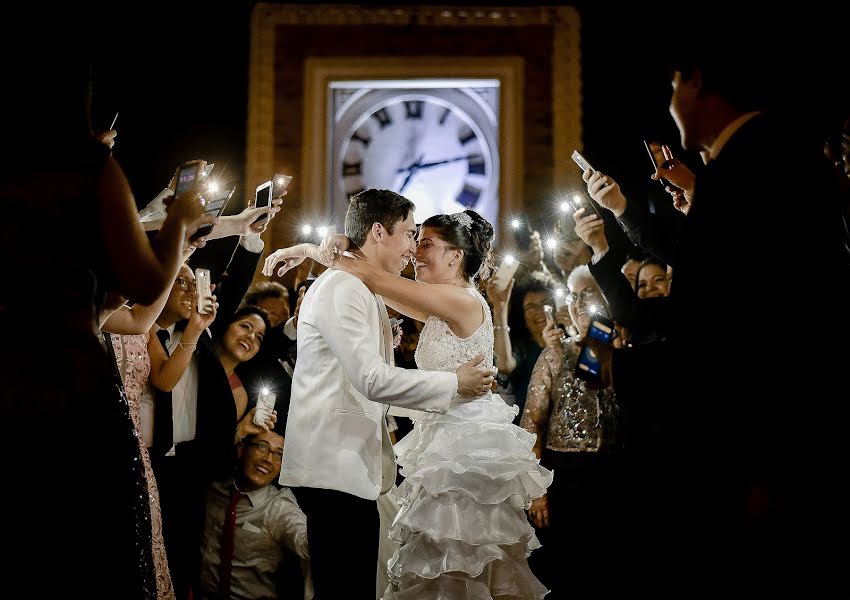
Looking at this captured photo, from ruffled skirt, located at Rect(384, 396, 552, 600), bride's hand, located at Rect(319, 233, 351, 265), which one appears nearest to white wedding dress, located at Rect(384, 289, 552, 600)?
ruffled skirt, located at Rect(384, 396, 552, 600)

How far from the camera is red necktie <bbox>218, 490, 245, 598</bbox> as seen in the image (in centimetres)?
354

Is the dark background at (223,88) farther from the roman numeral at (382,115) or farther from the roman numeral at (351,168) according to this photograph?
the roman numeral at (382,115)

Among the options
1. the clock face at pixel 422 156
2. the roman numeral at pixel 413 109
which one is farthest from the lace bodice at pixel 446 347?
the roman numeral at pixel 413 109

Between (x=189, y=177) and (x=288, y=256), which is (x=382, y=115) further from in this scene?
(x=189, y=177)

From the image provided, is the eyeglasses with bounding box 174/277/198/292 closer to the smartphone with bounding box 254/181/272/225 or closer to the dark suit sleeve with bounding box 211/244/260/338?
the dark suit sleeve with bounding box 211/244/260/338

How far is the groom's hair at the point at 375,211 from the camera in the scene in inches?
120

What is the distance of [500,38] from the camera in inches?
236

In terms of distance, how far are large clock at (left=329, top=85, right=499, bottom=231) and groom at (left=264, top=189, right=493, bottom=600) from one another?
10.0 ft

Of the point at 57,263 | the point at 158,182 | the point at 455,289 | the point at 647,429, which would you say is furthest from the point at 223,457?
the point at 158,182

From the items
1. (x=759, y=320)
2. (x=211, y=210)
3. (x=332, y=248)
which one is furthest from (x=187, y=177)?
(x=759, y=320)

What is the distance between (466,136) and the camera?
5.93 meters

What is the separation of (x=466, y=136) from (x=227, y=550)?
3527 mm

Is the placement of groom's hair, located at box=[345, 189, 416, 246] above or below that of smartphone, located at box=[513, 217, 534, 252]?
below

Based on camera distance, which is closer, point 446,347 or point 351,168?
point 446,347
